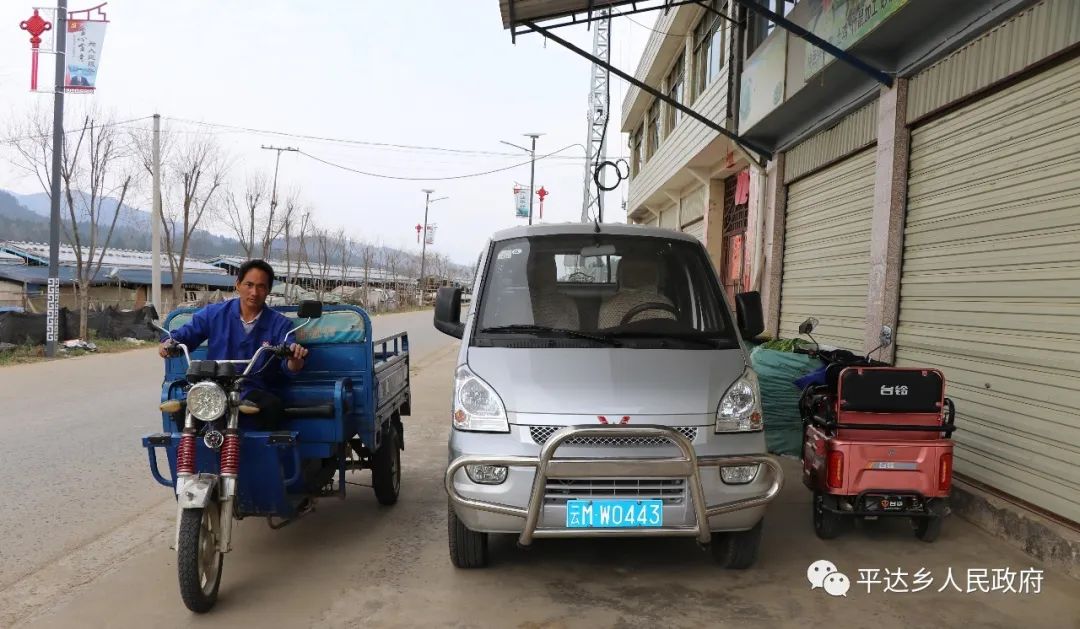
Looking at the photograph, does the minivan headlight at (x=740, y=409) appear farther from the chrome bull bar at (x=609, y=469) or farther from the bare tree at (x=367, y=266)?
the bare tree at (x=367, y=266)

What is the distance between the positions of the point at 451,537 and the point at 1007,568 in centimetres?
315

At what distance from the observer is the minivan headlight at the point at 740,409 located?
3.66 meters

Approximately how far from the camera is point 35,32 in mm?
13820

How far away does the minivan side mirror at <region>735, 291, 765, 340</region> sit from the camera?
4.43 metres

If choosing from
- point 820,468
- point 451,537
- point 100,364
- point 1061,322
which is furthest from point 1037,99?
point 100,364

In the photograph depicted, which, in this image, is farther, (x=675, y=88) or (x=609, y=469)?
(x=675, y=88)

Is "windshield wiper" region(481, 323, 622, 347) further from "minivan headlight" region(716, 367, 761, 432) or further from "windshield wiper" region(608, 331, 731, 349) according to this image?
"minivan headlight" region(716, 367, 761, 432)

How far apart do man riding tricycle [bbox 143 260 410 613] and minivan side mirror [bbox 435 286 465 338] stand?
0.46 metres

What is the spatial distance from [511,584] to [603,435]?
104 cm

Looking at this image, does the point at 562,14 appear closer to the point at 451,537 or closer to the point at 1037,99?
the point at 1037,99

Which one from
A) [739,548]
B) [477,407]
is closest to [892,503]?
[739,548]

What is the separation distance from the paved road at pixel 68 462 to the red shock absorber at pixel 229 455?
1437 millimetres

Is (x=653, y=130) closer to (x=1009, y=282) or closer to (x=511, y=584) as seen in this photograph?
(x=1009, y=282)

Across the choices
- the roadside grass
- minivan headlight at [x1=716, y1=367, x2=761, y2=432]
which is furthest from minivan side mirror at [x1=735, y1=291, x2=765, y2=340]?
the roadside grass
